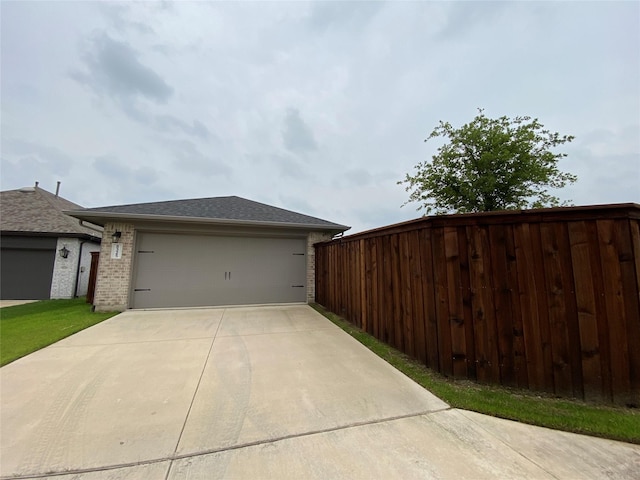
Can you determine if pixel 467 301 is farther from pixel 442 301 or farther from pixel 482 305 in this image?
pixel 442 301

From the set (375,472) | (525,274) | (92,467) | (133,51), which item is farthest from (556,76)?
(133,51)

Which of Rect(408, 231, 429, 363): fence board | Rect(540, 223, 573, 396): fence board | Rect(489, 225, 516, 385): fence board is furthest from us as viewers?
Rect(408, 231, 429, 363): fence board

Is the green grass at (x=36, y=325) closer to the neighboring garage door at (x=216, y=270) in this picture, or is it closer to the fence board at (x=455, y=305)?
the neighboring garage door at (x=216, y=270)

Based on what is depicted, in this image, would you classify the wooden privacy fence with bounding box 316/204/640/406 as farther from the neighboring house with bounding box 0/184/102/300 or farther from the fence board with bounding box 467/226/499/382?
the neighboring house with bounding box 0/184/102/300

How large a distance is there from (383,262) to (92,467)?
3848mm

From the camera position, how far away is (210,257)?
743cm

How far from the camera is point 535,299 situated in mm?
2660

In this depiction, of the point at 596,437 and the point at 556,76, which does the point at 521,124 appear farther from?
the point at 596,437

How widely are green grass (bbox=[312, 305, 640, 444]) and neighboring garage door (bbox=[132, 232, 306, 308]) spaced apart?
17.5 ft

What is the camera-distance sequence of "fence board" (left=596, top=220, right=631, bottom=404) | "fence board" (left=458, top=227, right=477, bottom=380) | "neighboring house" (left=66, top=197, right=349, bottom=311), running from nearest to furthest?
"fence board" (left=596, top=220, right=631, bottom=404)
"fence board" (left=458, top=227, right=477, bottom=380)
"neighboring house" (left=66, top=197, right=349, bottom=311)

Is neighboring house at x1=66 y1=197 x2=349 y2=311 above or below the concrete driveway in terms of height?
above

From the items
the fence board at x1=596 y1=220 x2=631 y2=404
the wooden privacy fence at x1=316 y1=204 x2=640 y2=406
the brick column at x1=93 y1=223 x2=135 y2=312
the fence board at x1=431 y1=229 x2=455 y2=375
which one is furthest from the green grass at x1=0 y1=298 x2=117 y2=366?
the fence board at x1=596 y1=220 x2=631 y2=404

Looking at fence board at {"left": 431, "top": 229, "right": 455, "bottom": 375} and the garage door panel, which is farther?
the garage door panel

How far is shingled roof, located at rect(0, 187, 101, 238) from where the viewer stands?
9.35 m
